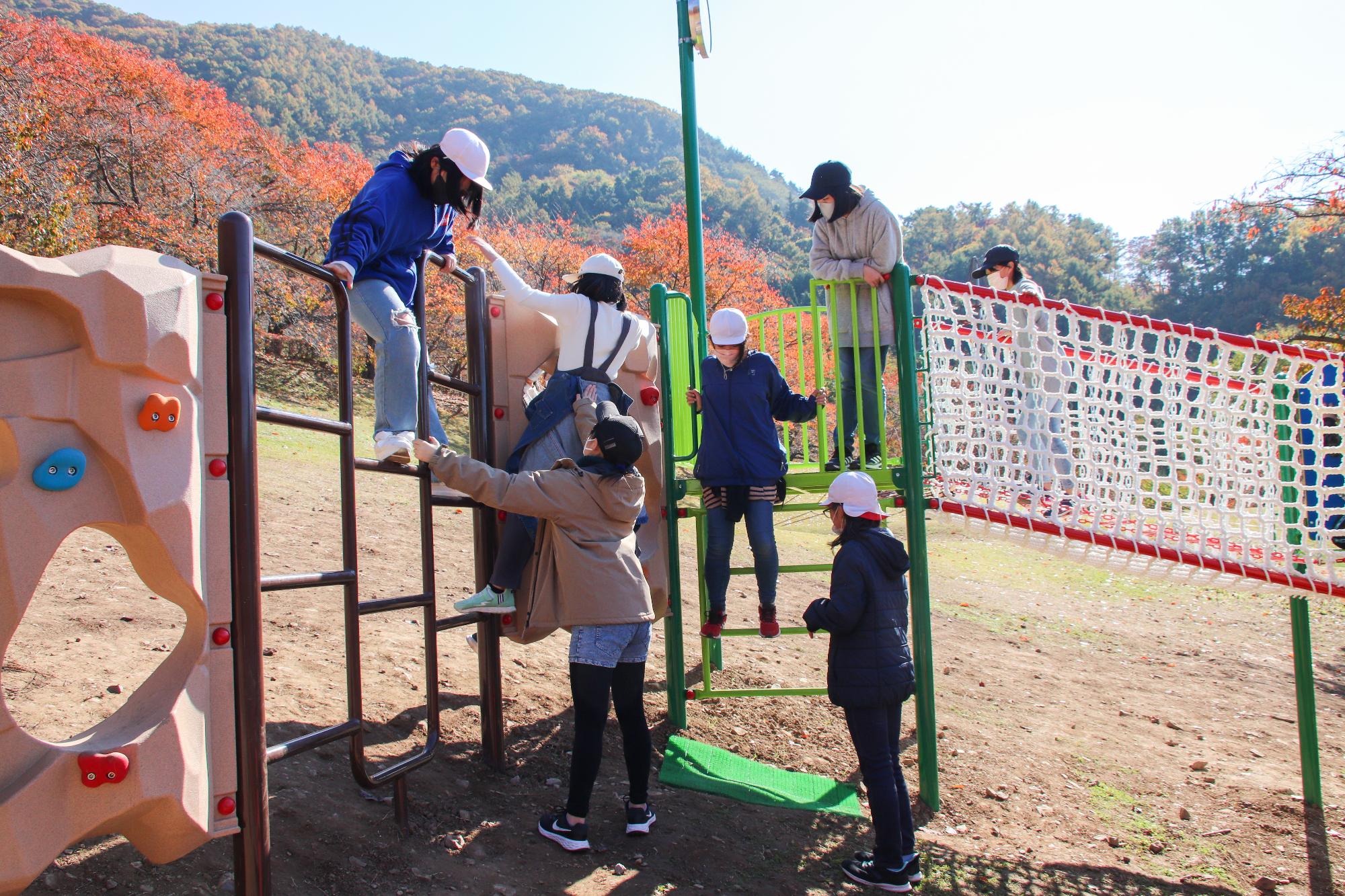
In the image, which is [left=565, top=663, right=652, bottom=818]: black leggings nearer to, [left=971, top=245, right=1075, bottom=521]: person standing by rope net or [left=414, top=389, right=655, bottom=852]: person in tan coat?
[left=414, top=389, right=655, bottom=852]: person in tan coat

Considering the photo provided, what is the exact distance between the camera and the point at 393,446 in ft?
12.5

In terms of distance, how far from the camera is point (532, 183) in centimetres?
6341

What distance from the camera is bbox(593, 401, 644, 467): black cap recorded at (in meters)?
4.09

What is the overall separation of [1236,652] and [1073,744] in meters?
3.73

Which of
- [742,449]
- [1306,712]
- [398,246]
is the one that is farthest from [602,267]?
[1306,712]

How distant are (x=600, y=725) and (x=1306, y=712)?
12.8 feet

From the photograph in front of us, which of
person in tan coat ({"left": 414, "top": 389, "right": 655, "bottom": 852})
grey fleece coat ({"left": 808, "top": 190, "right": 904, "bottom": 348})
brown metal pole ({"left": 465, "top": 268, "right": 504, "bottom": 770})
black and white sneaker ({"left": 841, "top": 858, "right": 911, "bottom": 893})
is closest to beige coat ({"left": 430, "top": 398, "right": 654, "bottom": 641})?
person in tan coat ({"left": 414, "top": 389, "right": 655, "bottom": 852})

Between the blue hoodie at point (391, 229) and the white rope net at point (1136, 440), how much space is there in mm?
2584

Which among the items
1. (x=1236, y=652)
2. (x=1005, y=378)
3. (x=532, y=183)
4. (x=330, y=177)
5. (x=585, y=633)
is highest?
(x=532, y=183)

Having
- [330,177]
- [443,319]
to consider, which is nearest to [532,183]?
[330,177]

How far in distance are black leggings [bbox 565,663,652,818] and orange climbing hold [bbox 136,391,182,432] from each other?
1.87 meters

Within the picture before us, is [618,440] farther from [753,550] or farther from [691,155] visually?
[691,155]

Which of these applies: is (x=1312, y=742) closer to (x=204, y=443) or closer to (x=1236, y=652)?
(x=1236, y=652)

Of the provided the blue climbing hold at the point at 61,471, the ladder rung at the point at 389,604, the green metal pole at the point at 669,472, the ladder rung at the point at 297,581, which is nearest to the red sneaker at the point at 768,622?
the green metal pole at the point at 669,472
